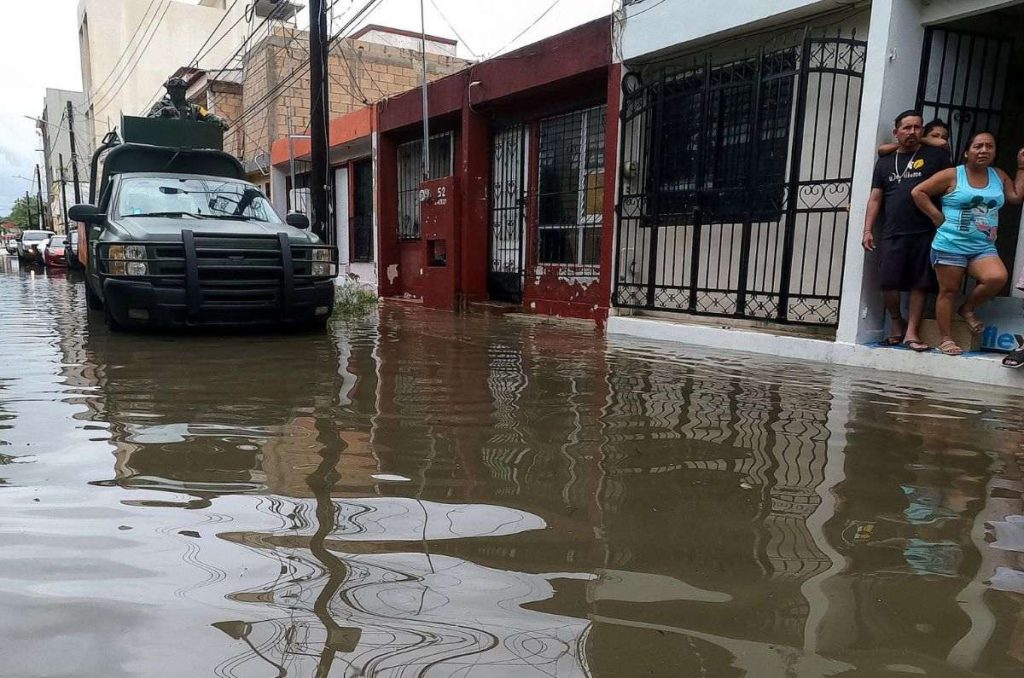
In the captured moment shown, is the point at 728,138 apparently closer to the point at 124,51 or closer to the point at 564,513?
the point at 564,513

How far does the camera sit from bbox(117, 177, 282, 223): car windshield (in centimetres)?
698

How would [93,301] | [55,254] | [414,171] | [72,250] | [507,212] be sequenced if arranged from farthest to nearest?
1. [55,254]
2. [72,250]
3. [414,171]
4. [507,212]
5. [93,301]

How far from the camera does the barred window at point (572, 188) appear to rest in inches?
367

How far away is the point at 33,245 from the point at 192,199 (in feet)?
80.2

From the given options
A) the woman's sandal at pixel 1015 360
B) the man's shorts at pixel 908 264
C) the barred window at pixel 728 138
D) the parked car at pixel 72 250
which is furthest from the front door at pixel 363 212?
the woman's sandal at pixel 1015 360

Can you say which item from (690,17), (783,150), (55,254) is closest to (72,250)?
(55,254)

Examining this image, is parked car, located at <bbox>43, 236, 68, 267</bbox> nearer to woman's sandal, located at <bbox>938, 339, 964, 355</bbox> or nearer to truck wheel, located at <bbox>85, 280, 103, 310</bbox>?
truck wheel, located at <bbox>85, 280, 103, 310</bbox>

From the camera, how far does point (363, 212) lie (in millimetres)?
15500

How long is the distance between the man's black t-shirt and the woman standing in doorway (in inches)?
4.6

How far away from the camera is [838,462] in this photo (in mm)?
3145

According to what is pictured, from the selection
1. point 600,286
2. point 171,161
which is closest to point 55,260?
point 171,161

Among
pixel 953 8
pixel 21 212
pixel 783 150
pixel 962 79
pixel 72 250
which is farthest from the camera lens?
pixel 21 212

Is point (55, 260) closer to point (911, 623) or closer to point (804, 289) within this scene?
point (804, 289)

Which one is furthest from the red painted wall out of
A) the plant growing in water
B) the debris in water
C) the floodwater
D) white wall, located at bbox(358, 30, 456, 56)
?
white wall, located at bbox(358, 30, 456, 56)
